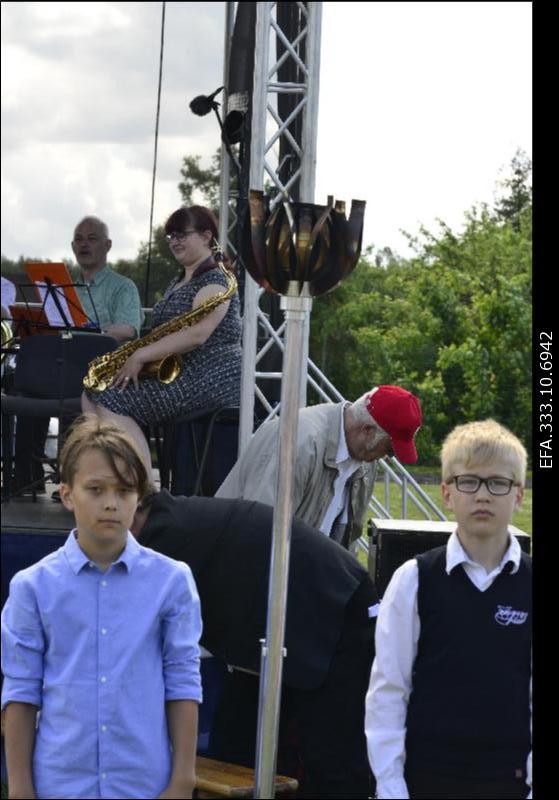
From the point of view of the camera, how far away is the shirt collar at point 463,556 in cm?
288

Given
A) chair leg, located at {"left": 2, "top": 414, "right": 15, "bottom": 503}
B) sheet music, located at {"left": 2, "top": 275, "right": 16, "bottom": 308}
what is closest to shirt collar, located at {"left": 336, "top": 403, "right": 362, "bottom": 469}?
chair leg, located at {"left": 2, "top": 414, "right": 15, "bottom": 503}

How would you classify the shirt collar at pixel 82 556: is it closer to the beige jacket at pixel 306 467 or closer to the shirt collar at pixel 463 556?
the shirt collar at pixel 463 556

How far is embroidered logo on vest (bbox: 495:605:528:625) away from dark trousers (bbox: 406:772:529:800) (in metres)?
0.33

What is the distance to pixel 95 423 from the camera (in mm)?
2980

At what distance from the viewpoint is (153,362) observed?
5.33 metres

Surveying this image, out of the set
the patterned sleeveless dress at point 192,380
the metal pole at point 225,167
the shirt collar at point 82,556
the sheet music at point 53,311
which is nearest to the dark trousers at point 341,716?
the shirt collar at point 82,556

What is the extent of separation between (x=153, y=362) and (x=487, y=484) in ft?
8.84

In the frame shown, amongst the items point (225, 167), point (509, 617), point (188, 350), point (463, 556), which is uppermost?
point (225, 167)

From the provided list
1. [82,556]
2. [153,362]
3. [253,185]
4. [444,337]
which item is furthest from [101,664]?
[444,337]

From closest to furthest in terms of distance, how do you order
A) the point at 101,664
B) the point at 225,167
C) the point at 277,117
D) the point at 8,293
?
the point at 101,664 → the point at 277,117 → the point at 8,293 → the point at 225,167

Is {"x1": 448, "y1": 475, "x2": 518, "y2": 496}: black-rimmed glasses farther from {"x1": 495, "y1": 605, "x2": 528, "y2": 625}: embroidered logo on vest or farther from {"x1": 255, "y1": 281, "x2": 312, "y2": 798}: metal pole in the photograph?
{"x1": 255, "y1": 281, "x2": 312, "y2": 798}: metal pole

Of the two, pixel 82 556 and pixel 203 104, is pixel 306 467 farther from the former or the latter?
pixel 203 104

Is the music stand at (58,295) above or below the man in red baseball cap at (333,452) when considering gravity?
above
